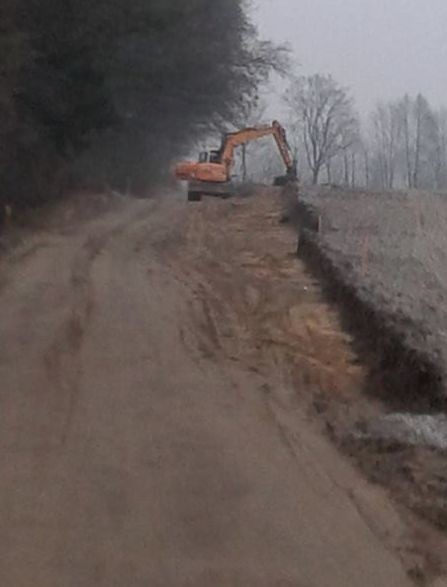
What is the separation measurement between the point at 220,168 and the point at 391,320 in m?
24.7

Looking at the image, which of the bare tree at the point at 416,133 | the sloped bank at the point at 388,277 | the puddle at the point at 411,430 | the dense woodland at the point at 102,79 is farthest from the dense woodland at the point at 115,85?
the bare tree at the point at 416,133

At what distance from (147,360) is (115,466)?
410 centimetres

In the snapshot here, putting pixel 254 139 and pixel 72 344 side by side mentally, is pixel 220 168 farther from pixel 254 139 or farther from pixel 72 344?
pixel 72 344

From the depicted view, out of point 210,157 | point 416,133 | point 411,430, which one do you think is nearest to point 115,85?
point 210,157

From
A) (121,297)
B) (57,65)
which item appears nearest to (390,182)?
(57,65)

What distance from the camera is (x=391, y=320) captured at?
48.6 feet

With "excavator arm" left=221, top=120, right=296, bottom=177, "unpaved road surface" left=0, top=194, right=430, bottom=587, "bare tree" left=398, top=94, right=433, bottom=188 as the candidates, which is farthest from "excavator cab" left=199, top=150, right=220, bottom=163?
"bare tree" left=398, top=94, right=433, bottom=188

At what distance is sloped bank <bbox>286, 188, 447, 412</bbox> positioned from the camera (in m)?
13.0

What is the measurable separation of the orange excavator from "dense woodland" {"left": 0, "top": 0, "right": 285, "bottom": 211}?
194cm

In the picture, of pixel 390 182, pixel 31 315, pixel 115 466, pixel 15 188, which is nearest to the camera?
pixel 115 466

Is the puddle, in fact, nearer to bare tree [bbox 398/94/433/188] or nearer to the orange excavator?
the orange excavator

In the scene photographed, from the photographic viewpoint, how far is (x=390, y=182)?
107562 millimetres

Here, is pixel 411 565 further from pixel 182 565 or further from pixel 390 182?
pixel 390 182

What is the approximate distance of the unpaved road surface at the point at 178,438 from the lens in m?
7.74
